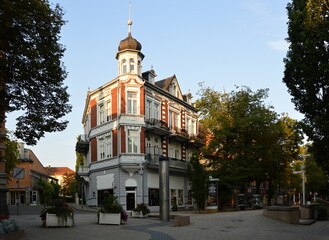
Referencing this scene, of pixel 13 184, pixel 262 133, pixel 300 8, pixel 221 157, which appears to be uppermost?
pixel 300 8

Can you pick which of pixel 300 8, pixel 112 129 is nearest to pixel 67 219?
pixel 300 8

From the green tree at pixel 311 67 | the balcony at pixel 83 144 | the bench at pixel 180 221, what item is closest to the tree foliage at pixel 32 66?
the bench at pixel 180 221

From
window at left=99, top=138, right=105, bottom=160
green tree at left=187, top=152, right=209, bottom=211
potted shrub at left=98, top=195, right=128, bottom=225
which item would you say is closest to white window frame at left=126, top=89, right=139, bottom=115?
window at left=99, top=138, right=105, bottom=160

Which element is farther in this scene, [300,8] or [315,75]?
[300,8]

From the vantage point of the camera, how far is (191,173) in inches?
1396

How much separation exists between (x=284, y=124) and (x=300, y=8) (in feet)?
102

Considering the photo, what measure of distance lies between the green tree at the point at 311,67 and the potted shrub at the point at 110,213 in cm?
986

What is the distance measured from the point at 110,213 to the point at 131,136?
1972 cm

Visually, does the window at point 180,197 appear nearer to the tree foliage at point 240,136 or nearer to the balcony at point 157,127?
the tree foliage at point 240,136

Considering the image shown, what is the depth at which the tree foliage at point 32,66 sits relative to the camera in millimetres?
13258

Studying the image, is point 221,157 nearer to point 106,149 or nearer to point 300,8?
point 106,149

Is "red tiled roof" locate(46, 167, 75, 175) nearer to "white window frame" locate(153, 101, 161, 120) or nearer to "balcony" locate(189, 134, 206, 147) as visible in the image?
"balcony" locate(189, 134, 206, 147)

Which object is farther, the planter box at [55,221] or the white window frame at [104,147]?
the white window frame at [104,147]

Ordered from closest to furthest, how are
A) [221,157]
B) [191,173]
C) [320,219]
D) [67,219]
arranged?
[67,219] → [320,219] → [191,173] → [221,157]
